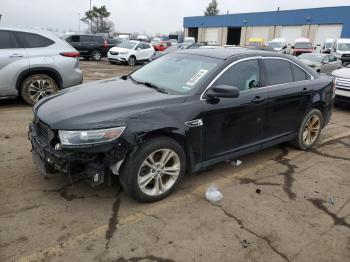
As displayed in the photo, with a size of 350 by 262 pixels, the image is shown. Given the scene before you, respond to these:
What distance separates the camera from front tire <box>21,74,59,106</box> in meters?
7.35

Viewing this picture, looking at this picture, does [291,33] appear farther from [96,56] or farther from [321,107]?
[321,107]

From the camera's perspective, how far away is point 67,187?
3.90m

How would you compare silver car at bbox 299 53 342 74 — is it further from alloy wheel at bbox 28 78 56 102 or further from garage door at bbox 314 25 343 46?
garage door at bbox 314 25 343 46

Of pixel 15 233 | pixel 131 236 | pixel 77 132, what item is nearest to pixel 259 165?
pixel 131 236

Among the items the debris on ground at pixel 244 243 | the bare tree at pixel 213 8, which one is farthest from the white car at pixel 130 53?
the bare tree at pixel 213 8

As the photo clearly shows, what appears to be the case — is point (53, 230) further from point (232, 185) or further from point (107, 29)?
point (107, 29)

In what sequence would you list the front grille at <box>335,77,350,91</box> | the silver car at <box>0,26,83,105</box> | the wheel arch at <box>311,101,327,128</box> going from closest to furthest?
the wheel arch at <box>311,101,327,128</box>
the silver car at <box>0,26,83,105</box>
the front grille at <box>335,77,350,91</box>

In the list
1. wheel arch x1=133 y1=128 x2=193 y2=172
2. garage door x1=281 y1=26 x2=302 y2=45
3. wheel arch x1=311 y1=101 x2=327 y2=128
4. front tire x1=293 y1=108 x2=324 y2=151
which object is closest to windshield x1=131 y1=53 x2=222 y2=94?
wheel arch x1=133 y1=128 x2=193 y2=172

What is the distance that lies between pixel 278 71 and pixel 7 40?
5.64 metres

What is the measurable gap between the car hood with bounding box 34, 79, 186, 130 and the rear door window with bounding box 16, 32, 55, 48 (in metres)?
3.85

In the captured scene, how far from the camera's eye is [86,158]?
319cm

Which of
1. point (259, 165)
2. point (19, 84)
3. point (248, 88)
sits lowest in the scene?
point (259, 165)

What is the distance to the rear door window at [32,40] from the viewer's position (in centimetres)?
727

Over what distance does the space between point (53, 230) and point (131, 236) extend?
29.0 inches
